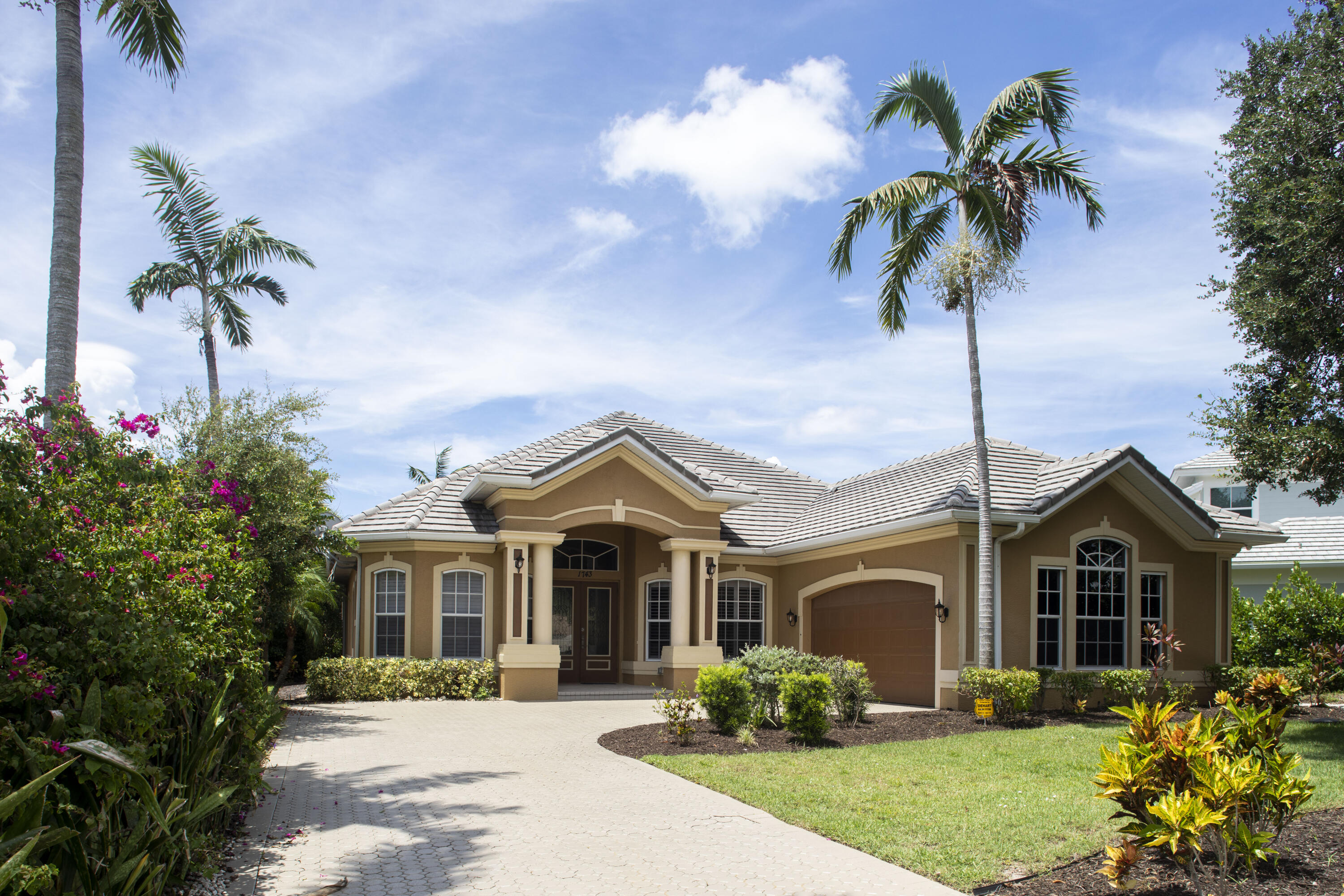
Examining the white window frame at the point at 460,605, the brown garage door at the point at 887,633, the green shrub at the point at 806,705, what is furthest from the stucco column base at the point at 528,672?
the green shrub at the point at 806,705

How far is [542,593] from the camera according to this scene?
1805cm

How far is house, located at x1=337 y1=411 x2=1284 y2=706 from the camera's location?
53.6ft

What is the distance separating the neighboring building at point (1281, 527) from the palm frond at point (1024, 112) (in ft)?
42.7

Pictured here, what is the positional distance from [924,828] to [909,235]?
1075 centimetres

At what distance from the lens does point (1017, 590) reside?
1614cm

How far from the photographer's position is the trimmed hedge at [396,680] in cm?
1745

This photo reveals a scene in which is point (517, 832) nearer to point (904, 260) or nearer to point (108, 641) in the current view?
point (108, 641)

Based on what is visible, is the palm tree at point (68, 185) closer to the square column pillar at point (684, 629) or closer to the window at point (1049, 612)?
the square column pillar at point (684, 629)

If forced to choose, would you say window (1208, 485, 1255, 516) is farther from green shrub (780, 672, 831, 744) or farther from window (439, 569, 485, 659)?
window (439, 569, 485, 659)

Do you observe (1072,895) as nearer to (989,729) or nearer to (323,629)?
(989,729)

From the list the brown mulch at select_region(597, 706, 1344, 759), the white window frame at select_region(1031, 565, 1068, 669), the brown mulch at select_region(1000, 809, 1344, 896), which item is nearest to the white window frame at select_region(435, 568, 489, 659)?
the brown mulch at select_region(597, 706, 1344, 759)

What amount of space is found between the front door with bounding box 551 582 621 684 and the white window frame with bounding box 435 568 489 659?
8.10 ft

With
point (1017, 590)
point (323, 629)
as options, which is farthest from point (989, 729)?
point (323, 629)

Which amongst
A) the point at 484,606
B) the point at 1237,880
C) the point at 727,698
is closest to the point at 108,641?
the point at 1237,880
